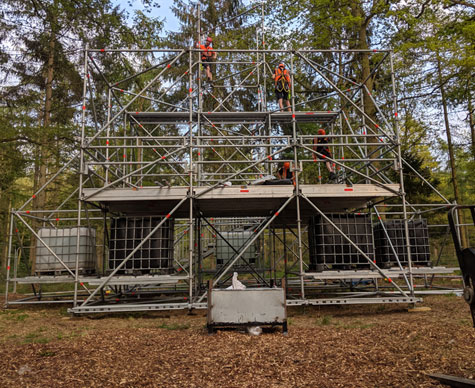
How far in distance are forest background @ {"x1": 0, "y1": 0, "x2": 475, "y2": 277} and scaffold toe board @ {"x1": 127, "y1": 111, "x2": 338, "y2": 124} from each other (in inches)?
121

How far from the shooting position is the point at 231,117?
12828 millimetres

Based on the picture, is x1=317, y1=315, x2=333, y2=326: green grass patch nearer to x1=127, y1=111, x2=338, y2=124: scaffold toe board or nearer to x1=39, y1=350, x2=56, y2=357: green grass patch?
x1=39, y1=350, x2=56, y2=357: green grass patch

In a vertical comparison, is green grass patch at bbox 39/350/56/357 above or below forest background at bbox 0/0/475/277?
below

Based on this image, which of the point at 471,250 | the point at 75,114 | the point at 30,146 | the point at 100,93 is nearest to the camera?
the point at 471,250

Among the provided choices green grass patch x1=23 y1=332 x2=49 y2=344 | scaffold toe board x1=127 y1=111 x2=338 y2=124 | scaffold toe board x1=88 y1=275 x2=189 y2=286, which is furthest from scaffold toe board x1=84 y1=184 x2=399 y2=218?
scaffold toe board x1=127 y1=111 x2=338 y2=124

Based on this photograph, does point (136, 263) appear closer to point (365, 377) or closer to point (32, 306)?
point (32, 306)

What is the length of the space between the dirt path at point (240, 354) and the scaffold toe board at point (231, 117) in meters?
6.70

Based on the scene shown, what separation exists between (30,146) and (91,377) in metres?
15.0

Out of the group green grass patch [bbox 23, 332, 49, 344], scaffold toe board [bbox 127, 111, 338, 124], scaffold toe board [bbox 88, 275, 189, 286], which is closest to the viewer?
green grass patch [bbox 23, 332, 49, 344]

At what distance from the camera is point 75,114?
65.4 feet

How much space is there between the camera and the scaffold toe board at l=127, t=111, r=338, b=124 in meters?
12.2

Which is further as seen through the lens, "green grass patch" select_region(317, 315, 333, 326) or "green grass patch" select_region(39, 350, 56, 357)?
"green grass patch" select_region(317, 315, 333, 326)

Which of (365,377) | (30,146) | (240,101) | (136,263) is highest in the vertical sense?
(240,101)

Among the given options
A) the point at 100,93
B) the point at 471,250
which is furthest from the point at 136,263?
the point at 100,93
